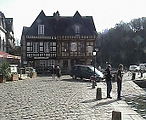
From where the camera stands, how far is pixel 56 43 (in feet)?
174

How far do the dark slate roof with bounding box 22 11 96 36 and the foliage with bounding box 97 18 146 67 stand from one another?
2849 centimetres

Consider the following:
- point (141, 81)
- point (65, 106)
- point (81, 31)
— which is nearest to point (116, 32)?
point (81, 31)

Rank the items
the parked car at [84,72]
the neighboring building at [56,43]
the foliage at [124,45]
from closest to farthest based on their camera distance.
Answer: the parked car at [84,72]
the neighboring building at [56,43]
the foliage at [124,45]

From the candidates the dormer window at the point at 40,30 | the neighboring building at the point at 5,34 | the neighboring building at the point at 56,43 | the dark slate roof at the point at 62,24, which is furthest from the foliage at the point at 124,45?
the dormer window at the point at 40,30

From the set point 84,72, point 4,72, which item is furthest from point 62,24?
point 4,72

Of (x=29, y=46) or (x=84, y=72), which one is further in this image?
(x=29, y=46)

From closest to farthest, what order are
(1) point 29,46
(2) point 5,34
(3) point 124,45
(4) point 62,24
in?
(1) point 29,46
(2) point 5,34
(4) point 62,24
(3) point 124,45

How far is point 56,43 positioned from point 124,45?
3327cm

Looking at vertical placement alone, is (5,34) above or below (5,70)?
above

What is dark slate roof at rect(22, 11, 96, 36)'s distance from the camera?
53.3 m

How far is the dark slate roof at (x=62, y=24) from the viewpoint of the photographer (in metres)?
53.3

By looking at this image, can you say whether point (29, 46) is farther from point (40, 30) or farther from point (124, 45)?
point (124, 45)

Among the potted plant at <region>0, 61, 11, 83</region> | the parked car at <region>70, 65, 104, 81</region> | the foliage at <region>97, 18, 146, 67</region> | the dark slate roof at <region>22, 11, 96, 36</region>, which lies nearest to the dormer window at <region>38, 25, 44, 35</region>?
the dark slate roof at <region>22, 11, 96, 36</region>

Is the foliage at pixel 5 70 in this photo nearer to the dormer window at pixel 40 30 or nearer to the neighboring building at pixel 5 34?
the neighboring building at pixel 5 34
